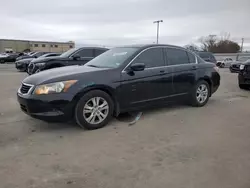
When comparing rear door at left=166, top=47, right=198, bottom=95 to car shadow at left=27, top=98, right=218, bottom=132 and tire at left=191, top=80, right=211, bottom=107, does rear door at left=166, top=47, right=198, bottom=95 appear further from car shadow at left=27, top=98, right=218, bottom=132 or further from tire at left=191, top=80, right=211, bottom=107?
car shadow at left=27, top=98, right=218, bottom=132

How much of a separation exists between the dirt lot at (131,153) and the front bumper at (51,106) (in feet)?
1.02

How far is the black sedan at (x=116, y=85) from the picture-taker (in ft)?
15.7

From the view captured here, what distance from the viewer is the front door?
545 cm

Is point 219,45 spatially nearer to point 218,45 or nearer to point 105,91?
point 218,45

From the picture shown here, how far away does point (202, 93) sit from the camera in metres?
7.00

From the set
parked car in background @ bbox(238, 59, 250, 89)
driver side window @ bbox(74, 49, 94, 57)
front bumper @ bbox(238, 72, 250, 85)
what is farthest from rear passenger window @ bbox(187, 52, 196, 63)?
driver side window @ bbox(74, 49, 94, 57)

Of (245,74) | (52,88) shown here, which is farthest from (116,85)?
(245,74)

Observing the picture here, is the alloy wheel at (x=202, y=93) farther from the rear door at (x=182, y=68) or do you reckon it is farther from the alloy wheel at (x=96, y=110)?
the alloy wheel at (x=96, y=110)

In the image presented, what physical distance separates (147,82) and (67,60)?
6.31 metres

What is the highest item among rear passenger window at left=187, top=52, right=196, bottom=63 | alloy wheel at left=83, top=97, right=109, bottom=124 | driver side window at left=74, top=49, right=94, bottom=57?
driver side window at left=74, top=49, right=94, bottom=57

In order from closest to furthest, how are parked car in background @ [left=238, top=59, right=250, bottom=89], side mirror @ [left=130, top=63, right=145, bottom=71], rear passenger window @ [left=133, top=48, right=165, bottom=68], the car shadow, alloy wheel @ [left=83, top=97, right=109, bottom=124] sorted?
alloy wheel @ [left=83, top=97, right=109, bottom=124] → the car shadow → side mirror @ [left=130, top=63, right=145, bottom=71] → rear passenger window @ [left=133, top=48, right=165, bottom=68] → parked car in background @ [left=238, top=59, right=250, bottom=89]

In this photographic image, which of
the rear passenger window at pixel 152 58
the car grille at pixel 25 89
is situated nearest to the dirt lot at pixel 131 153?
the car grille at pixel 25 89

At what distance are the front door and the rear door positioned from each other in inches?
8.3

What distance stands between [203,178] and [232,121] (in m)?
2.78
